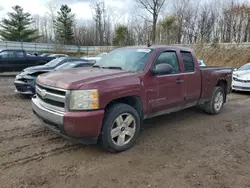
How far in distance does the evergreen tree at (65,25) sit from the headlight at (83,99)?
4501 cm

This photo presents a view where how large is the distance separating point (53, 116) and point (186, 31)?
35.1 meters

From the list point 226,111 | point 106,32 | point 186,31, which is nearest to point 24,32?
point 106,32

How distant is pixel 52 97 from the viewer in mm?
3465

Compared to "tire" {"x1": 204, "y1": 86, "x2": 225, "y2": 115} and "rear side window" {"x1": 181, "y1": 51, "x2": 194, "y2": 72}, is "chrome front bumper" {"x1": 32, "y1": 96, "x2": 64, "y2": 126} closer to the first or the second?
"rear side window" {"x1": 181, "y1": 51, "x2": 194, "y2": 72}

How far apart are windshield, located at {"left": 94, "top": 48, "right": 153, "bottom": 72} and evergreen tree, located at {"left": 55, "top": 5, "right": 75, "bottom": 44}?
43359 mm

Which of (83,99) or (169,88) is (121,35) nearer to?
(169,88)

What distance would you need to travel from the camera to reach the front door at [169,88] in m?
4.30

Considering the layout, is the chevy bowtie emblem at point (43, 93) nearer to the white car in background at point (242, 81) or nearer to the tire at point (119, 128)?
the tire at point (119, 128)

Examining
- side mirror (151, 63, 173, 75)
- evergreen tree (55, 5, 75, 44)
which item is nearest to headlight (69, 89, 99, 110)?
side mirror (151, 63, 173, 75)

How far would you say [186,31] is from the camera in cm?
3512

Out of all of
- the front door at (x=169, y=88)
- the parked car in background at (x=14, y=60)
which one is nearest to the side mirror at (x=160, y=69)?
the front door at (x=169, y=88)

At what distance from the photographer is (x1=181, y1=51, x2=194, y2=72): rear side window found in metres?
5.06

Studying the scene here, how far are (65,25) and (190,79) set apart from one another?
46.4 m

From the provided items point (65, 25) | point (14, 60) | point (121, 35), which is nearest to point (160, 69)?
point (14, 60)
